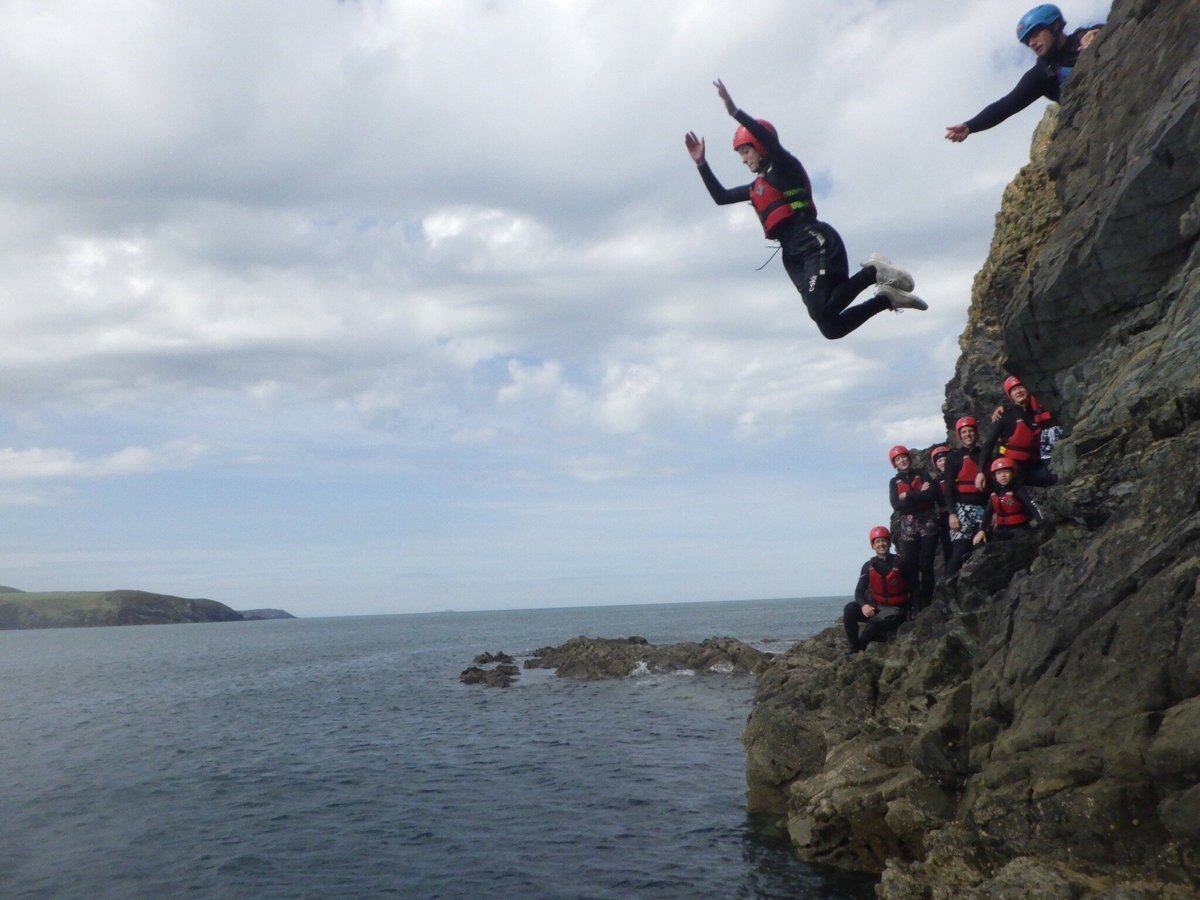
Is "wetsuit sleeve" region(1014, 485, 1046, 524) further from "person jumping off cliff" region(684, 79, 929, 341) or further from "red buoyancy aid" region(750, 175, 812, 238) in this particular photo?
"red buoyancy aid" region(750, 175, 812, 238)

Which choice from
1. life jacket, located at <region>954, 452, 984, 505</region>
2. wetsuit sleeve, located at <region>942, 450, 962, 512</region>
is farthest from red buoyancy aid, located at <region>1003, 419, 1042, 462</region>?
wetsuit sleeve, located at <region>942, 450, 962, 512</region>

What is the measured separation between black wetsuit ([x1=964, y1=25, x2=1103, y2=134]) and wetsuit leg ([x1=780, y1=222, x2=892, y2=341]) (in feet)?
11.6

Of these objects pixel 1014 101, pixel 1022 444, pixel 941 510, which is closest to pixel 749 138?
pixel 1014 101

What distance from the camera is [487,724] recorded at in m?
36.1

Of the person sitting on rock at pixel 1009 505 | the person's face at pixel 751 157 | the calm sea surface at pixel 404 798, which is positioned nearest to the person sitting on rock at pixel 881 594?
the person sitting on rock at pixel 1009 505

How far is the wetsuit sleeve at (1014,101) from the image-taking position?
420 inches

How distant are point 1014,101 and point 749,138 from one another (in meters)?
A: 5.20

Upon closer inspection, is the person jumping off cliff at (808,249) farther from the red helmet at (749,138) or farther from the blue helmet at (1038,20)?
the blue helmet at (1038,20)

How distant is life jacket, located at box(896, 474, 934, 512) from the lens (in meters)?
16.9

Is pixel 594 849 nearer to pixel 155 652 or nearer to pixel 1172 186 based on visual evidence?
pixel 1172 186

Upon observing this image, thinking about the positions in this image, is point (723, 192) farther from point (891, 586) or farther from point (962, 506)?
point (891, 586)

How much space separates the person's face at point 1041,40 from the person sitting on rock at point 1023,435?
520cm

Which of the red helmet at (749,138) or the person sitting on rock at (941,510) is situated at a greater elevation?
the red helmet at (749,138)

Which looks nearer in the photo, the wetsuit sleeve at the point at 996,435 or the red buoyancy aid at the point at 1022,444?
the red buoyancy aid at the point at 1022,444
